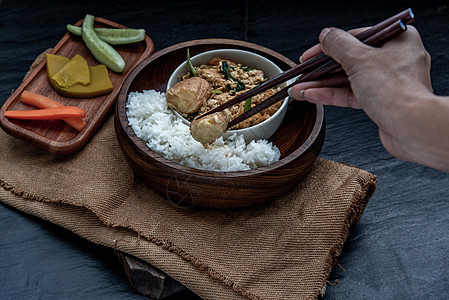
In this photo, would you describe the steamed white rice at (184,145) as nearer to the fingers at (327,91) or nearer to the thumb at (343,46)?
the fingers at (327,91)

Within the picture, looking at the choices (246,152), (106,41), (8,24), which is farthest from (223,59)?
(8,24)

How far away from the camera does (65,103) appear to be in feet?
9.09

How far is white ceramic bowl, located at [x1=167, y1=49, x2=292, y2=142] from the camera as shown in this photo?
2357mm

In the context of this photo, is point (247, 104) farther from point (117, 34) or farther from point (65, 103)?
point (117, 34)

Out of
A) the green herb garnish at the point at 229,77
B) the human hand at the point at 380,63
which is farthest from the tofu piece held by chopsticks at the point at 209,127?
the human hand at the point at 380,63

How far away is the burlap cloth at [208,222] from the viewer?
7.00ft

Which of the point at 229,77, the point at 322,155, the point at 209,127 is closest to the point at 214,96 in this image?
the point at 229,77

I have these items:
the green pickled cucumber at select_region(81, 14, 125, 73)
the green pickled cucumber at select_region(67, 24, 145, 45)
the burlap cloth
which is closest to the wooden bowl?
the burlap cloth

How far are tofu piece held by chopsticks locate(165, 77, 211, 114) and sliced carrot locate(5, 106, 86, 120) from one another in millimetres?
523

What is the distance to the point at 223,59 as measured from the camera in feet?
→ 8.84

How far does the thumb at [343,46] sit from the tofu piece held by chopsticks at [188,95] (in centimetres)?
74

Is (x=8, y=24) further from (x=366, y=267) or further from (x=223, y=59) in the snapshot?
(x=366, y=267)

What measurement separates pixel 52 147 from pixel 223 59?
103cm

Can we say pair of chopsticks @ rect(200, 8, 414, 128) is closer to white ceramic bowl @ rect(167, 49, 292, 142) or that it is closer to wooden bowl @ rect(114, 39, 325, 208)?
white ceramic bowl @ rect(167, 49, 292, 142)
